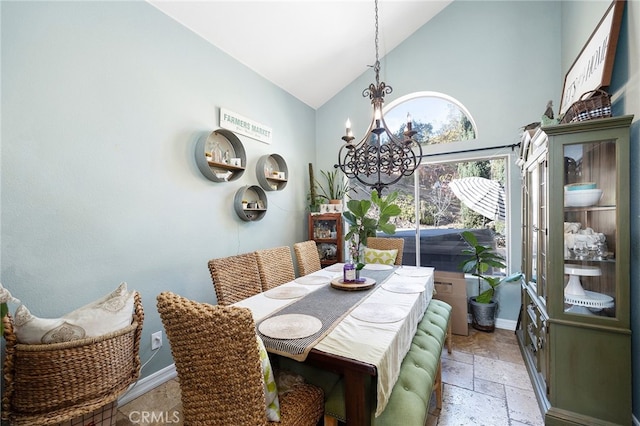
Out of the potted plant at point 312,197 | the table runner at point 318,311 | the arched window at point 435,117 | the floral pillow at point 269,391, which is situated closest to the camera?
the floral pillow at point 269,391

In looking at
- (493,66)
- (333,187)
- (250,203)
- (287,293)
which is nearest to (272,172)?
(250,203)

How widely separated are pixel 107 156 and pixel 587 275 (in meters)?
3.26

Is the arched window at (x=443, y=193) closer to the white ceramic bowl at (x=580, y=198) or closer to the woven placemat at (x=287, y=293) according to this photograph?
the white ceramic bowl at (x=580, y=198)

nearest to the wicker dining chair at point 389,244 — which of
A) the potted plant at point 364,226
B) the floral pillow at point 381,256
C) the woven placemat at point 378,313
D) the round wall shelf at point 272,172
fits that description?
the floral pillow at point 381,256

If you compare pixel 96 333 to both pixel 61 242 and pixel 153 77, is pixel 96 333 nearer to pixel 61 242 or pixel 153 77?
pixel 61 242

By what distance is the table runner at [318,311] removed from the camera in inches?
46.3

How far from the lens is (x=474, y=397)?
1.93 m

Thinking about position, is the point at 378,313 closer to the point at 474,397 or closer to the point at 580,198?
the point at 474,397

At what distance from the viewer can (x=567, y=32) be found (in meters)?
2.62

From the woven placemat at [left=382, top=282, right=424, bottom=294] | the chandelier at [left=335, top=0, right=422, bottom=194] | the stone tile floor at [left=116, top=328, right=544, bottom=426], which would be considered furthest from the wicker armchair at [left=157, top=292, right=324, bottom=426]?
the chandelier at [left=335, top=0, right=422, bottom=194]

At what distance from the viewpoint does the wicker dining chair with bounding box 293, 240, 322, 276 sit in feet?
9.05

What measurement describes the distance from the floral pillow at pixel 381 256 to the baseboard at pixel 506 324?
146 centimetres

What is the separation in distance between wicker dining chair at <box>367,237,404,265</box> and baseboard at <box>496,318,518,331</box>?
4.46 ft

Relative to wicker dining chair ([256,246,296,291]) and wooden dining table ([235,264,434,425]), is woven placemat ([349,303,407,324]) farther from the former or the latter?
wicker dining chair ([256,246,296,291])
